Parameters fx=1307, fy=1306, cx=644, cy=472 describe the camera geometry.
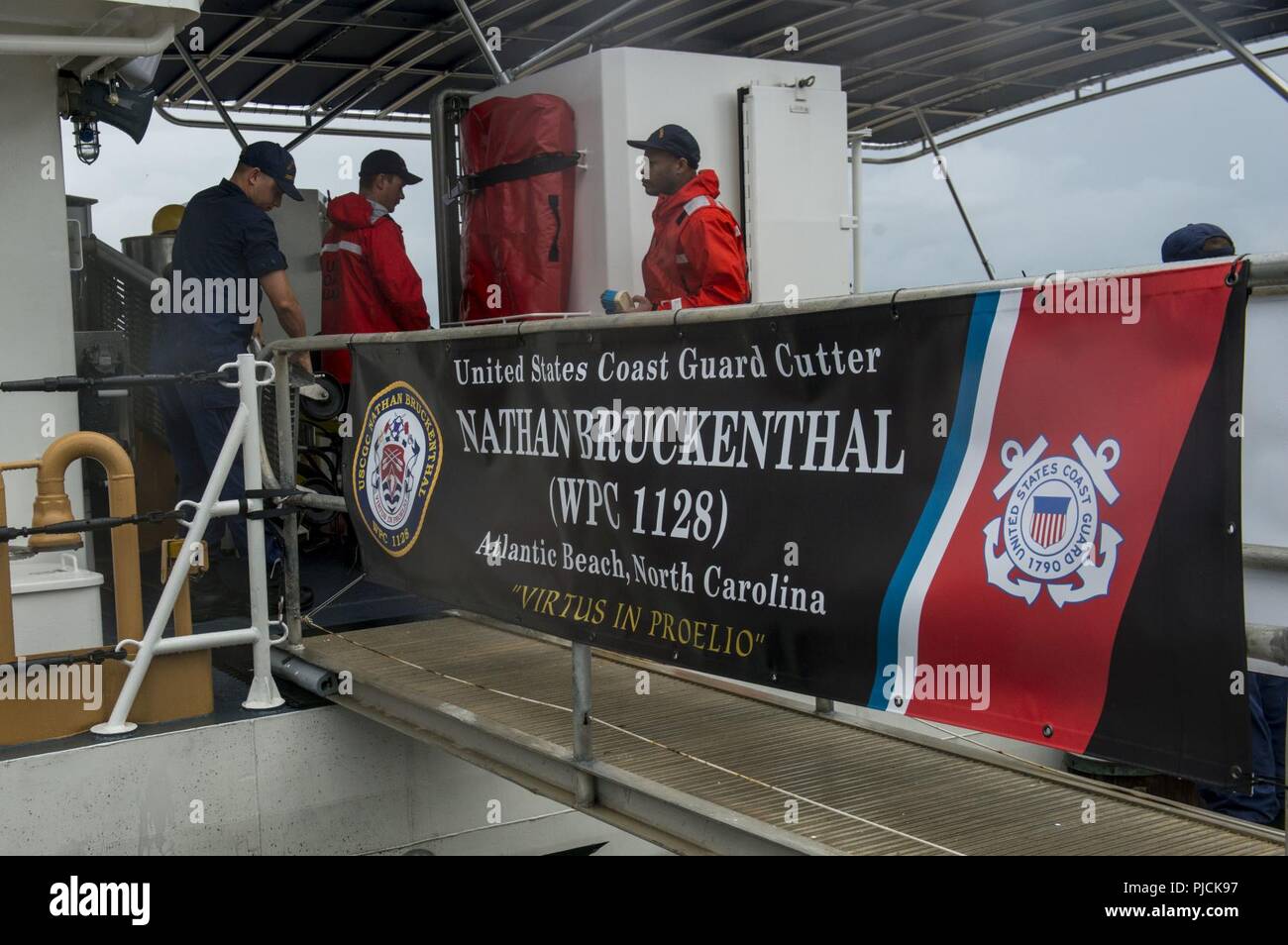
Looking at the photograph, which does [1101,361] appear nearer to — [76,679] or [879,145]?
[76,679]

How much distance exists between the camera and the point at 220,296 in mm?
5277

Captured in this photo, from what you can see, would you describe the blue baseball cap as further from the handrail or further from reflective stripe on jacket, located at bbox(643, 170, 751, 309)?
the handrail

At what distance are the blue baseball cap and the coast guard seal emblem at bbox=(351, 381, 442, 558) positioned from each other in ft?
9.46

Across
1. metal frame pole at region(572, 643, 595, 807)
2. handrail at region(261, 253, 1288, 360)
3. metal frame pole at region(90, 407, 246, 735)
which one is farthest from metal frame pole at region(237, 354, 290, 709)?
metal frame pole at region(572, 643, 595, 807)

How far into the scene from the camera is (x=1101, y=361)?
84.5 inches

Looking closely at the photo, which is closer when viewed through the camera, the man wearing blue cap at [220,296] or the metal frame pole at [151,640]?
the metal frame pole at [151,640]

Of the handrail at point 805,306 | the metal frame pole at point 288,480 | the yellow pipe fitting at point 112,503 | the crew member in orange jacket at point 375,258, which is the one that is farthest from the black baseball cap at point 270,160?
the yellow pipe fitting at point 112,503

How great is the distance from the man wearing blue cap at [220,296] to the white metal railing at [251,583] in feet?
2.59

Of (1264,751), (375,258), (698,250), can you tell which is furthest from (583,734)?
(375,258)

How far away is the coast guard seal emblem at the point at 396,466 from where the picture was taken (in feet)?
13.4

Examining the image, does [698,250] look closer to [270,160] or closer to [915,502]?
[270,160]

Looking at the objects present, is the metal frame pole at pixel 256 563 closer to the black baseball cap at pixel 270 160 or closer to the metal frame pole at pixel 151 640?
the metal frame pole at pixel 151 640

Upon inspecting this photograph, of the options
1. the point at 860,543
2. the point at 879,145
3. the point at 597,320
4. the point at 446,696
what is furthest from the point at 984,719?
the point at 879,145
